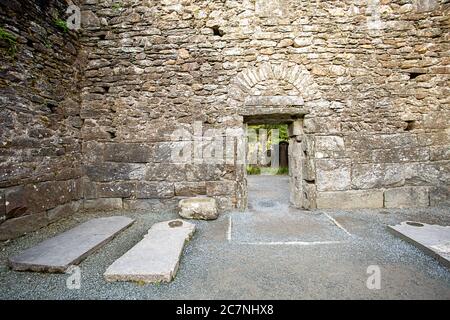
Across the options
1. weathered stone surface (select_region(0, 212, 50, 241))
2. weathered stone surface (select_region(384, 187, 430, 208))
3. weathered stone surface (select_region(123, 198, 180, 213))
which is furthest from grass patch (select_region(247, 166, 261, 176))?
weathered stone surface (select_region(0, 212, 50, 241))

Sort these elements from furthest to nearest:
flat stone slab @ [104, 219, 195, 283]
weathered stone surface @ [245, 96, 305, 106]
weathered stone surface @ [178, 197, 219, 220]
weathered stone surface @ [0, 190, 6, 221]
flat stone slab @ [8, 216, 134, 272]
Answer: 1. weathered stone surface @ [245, 96, 305, 106]
2. weathered stone surface @ [178, 197, 219, 220]
3. weathered stone surface @ [0, 190, 6, 221]
4. flat stone slab @ [8, 216, 134, 272]
5. flat stone slab @ [104, 219, 195, 283]

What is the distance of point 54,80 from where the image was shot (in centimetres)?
344

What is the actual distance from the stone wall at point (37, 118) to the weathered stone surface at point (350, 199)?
454cm

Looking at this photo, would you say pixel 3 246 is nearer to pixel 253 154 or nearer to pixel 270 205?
pixel 270 205

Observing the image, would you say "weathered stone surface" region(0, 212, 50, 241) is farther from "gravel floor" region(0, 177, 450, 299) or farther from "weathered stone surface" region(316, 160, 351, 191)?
"weathered stone surface" region(316, 160, 351, 191)

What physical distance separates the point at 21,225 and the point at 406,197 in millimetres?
6241

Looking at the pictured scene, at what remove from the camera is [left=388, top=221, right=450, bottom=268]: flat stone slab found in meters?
2.16

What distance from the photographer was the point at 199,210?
343cm

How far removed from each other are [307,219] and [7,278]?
3.70 m

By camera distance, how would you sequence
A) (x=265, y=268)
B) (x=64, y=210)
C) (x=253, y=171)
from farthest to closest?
(x=253, y=171) → (x=64, y=210) → (x=265, y=268)

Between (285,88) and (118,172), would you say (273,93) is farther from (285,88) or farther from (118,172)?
(118,172)

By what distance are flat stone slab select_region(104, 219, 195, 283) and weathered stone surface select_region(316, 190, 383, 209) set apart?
8.32ft

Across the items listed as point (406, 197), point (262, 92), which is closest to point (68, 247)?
point (262, 92)
